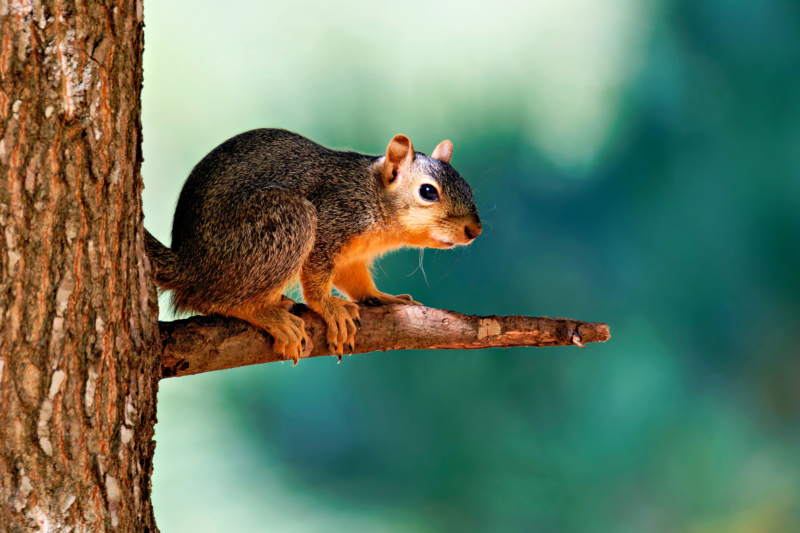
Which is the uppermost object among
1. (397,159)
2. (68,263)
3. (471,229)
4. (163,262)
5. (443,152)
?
(443,152)

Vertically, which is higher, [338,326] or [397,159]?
[397,159]

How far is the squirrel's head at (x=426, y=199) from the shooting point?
223 cm

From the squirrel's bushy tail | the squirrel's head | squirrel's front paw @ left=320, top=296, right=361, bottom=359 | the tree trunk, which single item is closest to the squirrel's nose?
the squirrel's head

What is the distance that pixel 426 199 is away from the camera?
224 cm

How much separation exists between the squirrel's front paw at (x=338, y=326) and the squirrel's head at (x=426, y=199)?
1.19ft

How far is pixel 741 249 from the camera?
142 inches

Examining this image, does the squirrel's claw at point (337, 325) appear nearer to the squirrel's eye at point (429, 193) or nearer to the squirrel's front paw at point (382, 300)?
the squirrel's front paw at point (382, 300)

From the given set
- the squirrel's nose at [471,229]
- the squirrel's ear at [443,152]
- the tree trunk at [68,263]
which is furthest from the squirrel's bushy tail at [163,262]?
the squirrel's ear at [443,152]

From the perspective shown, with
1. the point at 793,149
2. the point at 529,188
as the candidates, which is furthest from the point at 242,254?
the point at 793,149

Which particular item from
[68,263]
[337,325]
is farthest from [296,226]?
[68,263]

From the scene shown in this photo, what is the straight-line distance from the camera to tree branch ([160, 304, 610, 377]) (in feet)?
6.13

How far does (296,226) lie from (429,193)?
51cm

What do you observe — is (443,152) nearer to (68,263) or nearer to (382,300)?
(382,300)

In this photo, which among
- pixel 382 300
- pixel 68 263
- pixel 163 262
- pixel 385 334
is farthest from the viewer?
pixel 382 300
